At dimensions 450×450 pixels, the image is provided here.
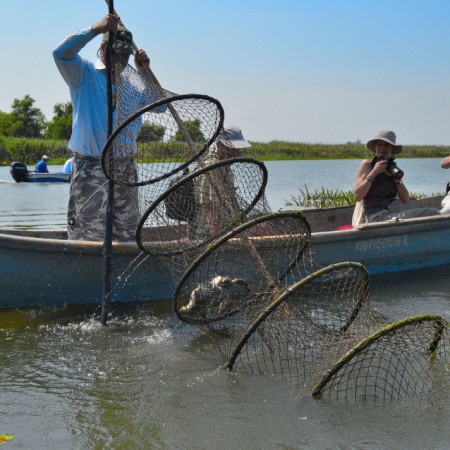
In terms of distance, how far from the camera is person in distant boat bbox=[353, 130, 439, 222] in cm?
725

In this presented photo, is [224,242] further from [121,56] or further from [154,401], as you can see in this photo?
[121,56]

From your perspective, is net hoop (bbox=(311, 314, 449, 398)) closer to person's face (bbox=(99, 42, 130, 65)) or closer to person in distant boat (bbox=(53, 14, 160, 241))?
person in distant boat (bbox=(53, 14, 160, 241))

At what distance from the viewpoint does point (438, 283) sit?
778cm

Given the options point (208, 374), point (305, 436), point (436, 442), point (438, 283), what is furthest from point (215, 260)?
point (438, 283)

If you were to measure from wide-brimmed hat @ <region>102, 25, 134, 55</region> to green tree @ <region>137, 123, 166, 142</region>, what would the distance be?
0.67 metres

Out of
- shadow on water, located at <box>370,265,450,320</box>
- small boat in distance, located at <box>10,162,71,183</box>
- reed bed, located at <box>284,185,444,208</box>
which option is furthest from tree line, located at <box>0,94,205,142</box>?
shadow on water, located at <box>370,265,450,320</box>

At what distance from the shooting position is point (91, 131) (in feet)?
19.2

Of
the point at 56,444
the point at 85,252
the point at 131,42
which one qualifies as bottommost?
the point at 56,444

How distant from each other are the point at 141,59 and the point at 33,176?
2088cm

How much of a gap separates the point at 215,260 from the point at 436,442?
6.57ft

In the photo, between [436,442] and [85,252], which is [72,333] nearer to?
[85,252]

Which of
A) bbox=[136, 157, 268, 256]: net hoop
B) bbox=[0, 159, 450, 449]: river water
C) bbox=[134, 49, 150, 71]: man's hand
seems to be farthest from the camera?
bbox=[134, 49, 150, 71]: man's hand

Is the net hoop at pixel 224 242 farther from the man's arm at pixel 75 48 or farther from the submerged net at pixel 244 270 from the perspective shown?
the man's arm at pixel 75 48

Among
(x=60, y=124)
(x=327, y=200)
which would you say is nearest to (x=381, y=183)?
(x=327, y=200)
